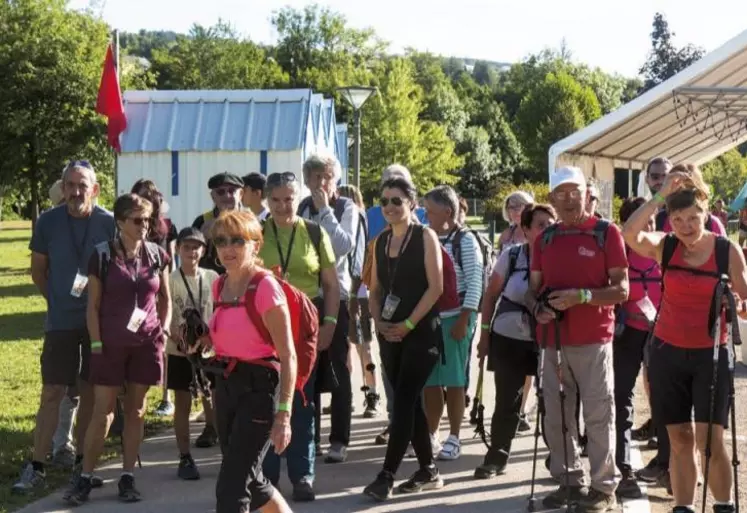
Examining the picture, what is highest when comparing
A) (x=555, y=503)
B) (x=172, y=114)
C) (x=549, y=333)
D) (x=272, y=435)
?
(x=172, y=114)

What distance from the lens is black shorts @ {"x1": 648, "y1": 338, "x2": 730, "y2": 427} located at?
5867 millimetres

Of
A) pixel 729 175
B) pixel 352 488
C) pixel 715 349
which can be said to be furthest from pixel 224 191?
pixel 729 175

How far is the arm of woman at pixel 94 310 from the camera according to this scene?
676cm

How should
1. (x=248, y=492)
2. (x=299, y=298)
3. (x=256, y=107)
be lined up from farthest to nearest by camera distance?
(x=256, y=107) → (x=299, y=298) → (x=248, y=492)

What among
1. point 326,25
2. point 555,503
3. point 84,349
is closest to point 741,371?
point 555,503

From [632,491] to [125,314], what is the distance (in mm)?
3282

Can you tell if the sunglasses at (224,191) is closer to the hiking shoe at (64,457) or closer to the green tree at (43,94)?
the hiking shoe at (64,457)

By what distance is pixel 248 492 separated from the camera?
197 inches

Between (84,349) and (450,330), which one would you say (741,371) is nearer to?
(450,330)

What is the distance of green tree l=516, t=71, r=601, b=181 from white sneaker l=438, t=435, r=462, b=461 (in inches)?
2892

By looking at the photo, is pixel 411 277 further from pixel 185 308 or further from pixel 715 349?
pixel 715 349

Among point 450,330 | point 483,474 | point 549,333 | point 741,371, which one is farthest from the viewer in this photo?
point 741,371

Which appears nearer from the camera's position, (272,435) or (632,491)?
(272,435)

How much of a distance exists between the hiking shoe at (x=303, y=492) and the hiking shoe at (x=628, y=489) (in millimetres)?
1892
